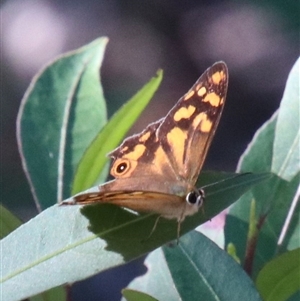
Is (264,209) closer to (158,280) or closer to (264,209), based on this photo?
(264,209)

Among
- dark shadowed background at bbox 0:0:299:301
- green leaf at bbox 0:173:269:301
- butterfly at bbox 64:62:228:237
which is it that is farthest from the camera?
dark shadowed background at bbox 0:0:299:301

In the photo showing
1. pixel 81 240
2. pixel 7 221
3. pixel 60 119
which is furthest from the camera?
pixel 60 119

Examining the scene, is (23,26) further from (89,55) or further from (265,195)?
(265,195)

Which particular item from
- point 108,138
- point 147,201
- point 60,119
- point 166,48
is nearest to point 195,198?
point 147,201

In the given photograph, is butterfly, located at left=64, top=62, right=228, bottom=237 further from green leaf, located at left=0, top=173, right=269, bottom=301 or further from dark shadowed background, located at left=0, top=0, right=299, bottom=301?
dark shadowed background, located at left=0, top=0, right=299, bottom=301

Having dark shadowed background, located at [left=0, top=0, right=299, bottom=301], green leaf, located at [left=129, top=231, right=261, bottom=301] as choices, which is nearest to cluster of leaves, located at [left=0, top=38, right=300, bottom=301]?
green leaf, located at [left=129, top=231, right=261, bottom=301]

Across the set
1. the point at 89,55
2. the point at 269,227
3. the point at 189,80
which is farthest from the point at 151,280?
the point at 189,80
